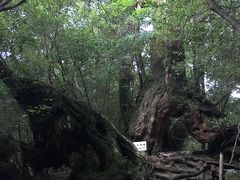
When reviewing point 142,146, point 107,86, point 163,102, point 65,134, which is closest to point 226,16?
point 142,146

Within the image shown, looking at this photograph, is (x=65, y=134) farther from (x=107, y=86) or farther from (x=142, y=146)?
(x=107, y=86)

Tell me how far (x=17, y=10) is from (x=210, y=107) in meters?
6.60

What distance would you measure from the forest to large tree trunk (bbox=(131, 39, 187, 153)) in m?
0.03

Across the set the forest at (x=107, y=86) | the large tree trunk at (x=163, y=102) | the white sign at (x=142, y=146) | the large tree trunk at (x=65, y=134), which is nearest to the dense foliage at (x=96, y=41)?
the forest at (x=107, y=86)

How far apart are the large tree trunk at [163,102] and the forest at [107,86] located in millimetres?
→ 34

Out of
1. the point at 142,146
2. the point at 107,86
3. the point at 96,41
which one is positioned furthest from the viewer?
the point at 107,86

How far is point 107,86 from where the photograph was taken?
44.2 ft

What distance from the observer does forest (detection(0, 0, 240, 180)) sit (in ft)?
32.4

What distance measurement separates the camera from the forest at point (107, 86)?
9.87 metres

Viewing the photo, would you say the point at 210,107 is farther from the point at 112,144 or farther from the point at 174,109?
the point at 112,144

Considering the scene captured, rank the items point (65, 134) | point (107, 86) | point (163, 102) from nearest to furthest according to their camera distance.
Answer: point (65, 134), point (163, 102), point (107, 86)

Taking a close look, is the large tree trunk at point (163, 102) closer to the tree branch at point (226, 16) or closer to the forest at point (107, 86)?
the forest at point (107, 86)

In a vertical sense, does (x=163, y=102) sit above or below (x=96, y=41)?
below

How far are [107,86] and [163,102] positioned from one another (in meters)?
1.97
